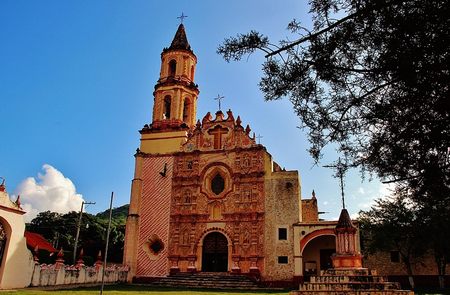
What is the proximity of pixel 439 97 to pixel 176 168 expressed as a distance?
83.3ft

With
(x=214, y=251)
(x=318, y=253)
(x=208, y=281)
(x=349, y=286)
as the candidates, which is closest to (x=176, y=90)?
(x=214, y=251)

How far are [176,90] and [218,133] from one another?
16.7ft

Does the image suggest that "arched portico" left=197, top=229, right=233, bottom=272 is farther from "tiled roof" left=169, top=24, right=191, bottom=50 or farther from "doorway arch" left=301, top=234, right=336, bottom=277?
"tiled roof" left=169, top=24, right=191, bottom=50

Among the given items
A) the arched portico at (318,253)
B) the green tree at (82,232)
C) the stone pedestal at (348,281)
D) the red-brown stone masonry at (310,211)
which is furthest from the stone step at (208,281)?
the green tree at (82,232)

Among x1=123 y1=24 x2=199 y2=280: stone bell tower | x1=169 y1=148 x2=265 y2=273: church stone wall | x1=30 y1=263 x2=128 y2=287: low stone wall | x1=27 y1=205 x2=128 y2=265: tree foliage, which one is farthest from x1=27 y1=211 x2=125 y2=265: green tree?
x1=169 y1=148 x2=265 y2=273: church stone wall

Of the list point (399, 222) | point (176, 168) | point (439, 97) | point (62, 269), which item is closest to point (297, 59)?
point (439, 97)

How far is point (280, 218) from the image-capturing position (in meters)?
25.9

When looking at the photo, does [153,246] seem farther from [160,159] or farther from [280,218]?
[280,218]

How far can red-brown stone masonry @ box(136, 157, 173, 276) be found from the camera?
2683cm

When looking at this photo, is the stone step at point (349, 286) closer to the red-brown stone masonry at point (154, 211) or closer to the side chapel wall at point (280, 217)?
the side chapel wall at point (280, 217)

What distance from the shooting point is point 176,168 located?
29.0m

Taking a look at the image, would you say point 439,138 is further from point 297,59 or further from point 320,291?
point 320,291

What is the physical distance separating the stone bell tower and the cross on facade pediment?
2.02 m

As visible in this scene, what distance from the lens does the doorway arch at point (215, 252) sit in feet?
86.4
